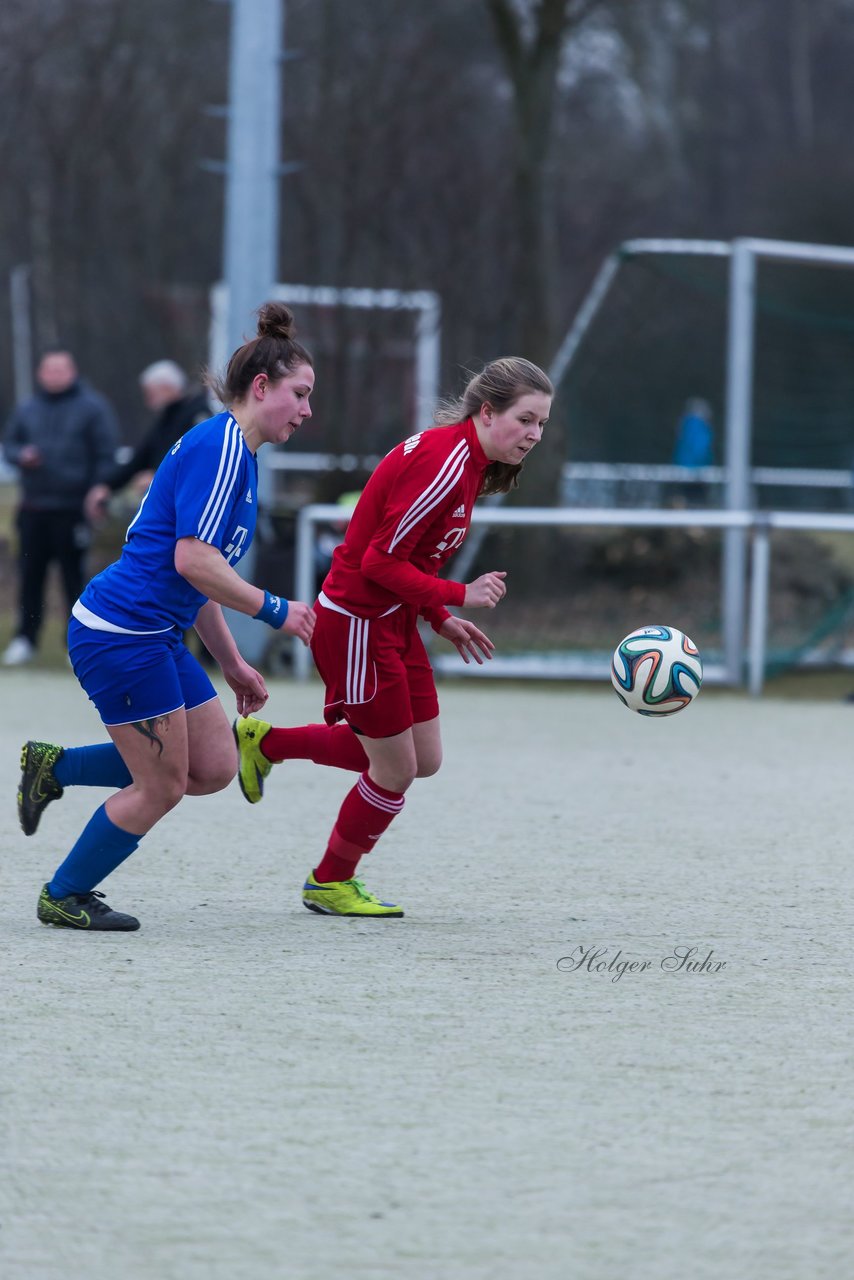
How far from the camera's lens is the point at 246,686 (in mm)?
4977

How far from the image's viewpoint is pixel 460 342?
55.0 ft

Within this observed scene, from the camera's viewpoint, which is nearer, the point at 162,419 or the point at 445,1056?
the point at 445,1056

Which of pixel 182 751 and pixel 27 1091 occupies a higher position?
pixel 182 751

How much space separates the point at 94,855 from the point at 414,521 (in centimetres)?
120

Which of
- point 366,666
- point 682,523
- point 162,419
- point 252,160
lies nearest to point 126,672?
point 366,666

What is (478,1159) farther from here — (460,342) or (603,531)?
(460,342)

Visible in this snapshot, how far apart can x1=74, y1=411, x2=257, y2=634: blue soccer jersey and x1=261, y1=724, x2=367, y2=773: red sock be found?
2.04ft

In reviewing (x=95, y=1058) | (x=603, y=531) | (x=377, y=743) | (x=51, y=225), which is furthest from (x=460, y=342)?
(x=95, y=1058)

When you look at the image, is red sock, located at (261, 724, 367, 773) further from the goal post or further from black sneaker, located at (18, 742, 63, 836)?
the goal post

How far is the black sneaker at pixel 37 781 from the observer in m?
5.14

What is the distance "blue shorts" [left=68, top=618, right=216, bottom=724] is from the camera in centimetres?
476

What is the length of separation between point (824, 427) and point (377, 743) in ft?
35.7

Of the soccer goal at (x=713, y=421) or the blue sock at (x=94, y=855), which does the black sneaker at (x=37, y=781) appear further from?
the soccer goal at (x=713, y=421)

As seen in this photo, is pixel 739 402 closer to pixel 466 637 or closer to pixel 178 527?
pixel 466 637
